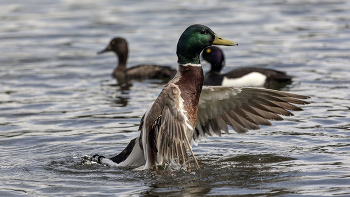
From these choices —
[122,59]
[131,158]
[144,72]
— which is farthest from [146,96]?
[131,158]

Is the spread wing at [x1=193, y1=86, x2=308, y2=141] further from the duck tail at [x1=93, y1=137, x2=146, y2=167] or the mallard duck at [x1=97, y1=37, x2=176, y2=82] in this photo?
the mallard duck at [x1=97, y1=37, x2=176, y2=82]

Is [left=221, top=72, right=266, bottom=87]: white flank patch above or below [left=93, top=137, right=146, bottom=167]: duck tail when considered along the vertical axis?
above

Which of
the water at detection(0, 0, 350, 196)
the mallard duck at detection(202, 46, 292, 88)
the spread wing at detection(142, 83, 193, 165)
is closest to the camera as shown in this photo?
the spread wing at detection(142, 83, 193, 165)

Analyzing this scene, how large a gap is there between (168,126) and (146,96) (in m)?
4.31

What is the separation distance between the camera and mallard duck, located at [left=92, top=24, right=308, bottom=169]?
5.50 m

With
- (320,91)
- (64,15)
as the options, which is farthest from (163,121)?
(64,15)

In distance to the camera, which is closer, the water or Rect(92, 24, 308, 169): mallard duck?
Rect(92, 24, 308, 169): mallard duck

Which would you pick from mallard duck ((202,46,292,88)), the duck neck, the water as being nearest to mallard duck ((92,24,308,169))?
the water

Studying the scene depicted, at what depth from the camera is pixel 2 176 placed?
19.5 feet

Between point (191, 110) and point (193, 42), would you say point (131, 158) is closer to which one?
point (191, 110)

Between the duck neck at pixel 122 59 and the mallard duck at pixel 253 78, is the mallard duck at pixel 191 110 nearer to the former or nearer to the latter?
the mallard duck at pixel 253 78

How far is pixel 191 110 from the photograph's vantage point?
19.7 feet

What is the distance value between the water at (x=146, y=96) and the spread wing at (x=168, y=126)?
12.5 inches

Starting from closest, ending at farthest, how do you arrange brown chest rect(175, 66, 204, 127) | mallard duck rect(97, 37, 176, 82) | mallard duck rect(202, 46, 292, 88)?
brown chest rect(175, 66, 204, 127), mallard duck rect(202, 46, 292, 88), mallard duck rect(97, 37, 176, 82)
